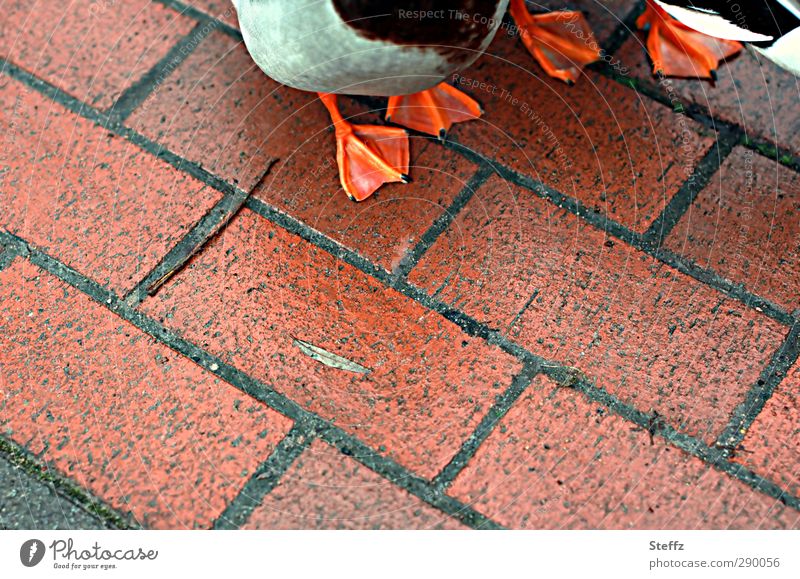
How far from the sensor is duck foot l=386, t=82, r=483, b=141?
71.7 inches

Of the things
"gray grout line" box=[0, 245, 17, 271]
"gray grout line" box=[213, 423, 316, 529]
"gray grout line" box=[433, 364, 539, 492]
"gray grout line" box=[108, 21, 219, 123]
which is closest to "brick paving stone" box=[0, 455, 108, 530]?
"gray grout line" box=[213, 423, 316, 529]

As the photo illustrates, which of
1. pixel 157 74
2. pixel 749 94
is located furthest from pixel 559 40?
pixel 157 74

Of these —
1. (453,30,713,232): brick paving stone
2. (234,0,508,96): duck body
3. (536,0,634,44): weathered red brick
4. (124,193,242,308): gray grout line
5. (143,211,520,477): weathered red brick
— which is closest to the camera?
(234,0,508,96): duck body

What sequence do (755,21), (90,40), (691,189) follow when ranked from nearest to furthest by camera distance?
(755,21) < (691,189) < (90,40)

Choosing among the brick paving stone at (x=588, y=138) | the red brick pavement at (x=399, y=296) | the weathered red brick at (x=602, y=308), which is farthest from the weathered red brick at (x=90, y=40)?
the weathered red brick at (x=602, y=308)

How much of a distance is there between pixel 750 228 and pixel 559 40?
581mm

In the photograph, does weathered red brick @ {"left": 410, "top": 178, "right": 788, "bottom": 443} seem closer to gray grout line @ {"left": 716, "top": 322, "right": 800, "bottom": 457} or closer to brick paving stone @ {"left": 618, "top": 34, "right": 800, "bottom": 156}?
gray grout line @ {"left": 716, "top": 322, "right": 800, "bottom": 457}

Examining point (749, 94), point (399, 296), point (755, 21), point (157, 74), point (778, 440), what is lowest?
point (778, 440)

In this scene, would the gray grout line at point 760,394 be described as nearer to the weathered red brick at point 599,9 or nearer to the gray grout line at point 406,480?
the gray grout line at point 406,480

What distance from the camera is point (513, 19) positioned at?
1.97 metres

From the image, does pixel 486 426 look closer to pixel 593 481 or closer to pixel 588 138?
pixel 593 481

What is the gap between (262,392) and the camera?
1.51 meters

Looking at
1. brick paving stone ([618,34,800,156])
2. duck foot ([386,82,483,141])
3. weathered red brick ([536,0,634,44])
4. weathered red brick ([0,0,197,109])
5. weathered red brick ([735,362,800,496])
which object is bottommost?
weathered red brick ([735,362,800,496])

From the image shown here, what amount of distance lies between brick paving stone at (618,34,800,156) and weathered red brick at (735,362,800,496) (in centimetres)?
54
